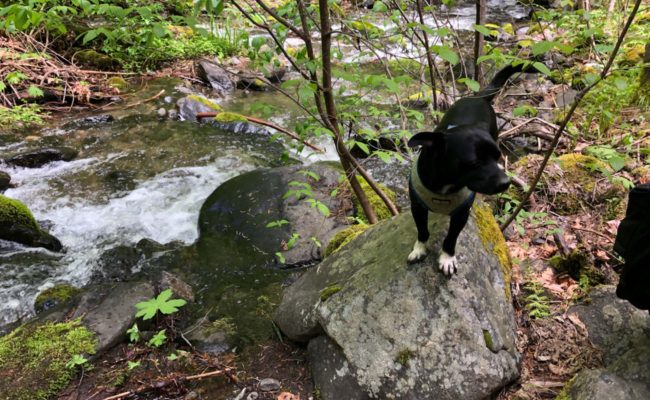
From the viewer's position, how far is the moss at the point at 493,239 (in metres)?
3.00

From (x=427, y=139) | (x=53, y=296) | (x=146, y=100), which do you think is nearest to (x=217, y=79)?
(x=146, y=100)

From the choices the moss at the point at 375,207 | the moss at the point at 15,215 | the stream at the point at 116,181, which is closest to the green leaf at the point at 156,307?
the stream at the point at 116,181

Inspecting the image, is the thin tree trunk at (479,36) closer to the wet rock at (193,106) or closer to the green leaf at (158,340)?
the green leaf at (158,340)

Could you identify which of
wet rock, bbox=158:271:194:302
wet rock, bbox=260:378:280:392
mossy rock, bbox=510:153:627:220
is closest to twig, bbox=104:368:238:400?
wet rock, bbox=260:378:280:392

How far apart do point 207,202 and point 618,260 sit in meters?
4.58

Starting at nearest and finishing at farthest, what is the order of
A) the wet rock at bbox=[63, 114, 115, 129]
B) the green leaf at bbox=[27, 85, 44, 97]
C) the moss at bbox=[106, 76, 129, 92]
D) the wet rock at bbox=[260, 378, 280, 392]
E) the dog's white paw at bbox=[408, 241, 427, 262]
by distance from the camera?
the dog's white paw at bbox=[408, 241, 427, 262]
the wet rock at bbox=[260, 378, 280, 392]
the wet rock at bbox=[63, 114, 115, 129]
the green leaf at bbox=[27, 85, 44, 97]
the moss at bbox=[106, 76, 129, 92]

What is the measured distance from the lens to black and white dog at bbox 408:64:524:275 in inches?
80.3

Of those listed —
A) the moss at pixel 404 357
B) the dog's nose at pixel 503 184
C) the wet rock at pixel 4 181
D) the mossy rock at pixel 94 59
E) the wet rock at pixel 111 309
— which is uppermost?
the dog's nose at pixel 503 184

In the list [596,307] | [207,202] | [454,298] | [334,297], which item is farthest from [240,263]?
[596,307]

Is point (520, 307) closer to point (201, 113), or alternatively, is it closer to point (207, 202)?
point (207, 202)

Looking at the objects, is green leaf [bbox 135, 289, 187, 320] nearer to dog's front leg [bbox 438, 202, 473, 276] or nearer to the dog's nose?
dog's front leg [bbox 438, 202, 473, 276]

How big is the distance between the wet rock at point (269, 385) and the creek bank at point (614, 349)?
1.73 m

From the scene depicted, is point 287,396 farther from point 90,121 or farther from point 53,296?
point 90,121

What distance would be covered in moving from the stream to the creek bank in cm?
259
